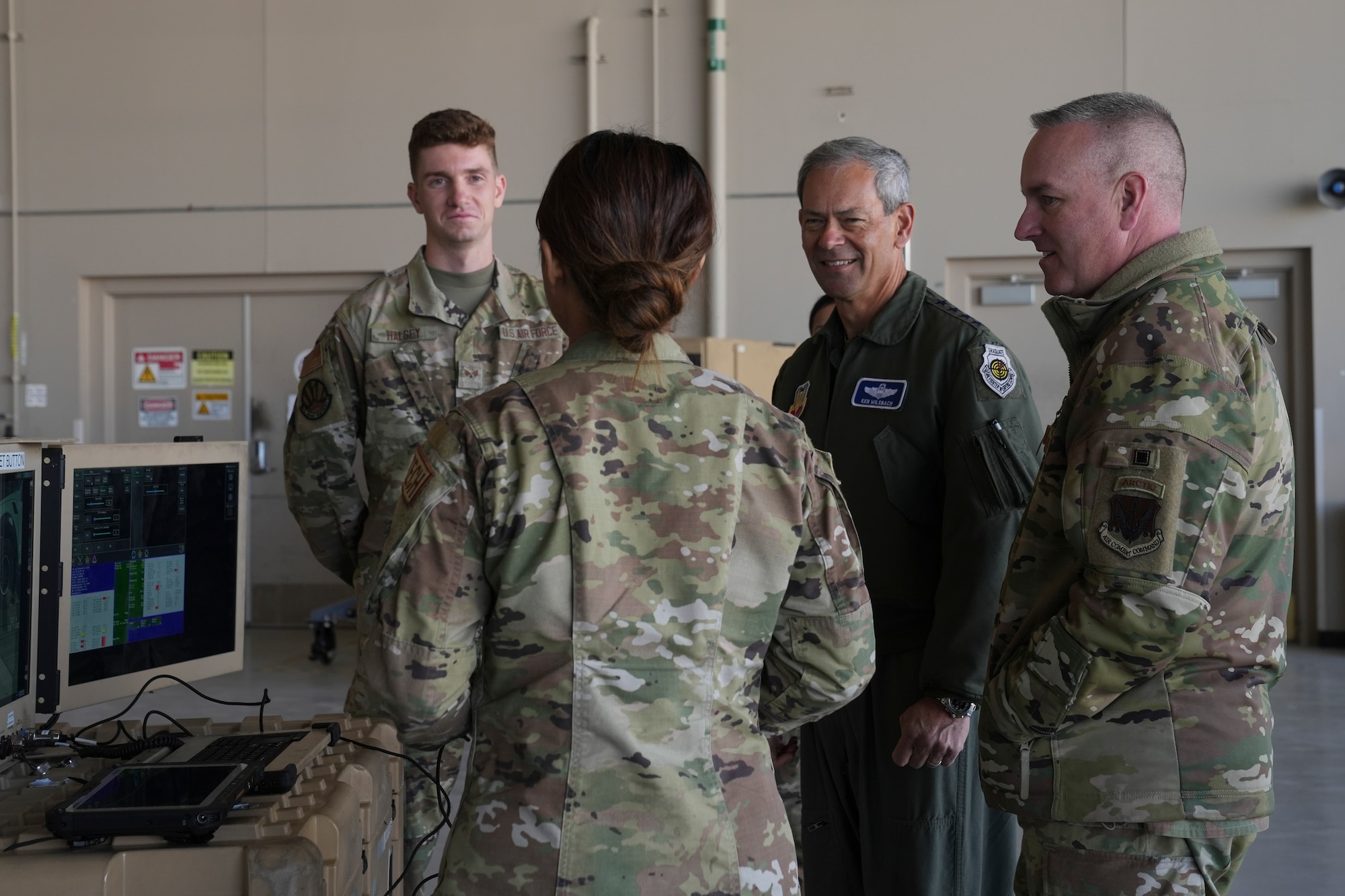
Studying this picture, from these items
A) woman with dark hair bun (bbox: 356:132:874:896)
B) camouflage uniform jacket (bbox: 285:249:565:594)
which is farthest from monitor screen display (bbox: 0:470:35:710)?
camouflage uniform jacket (bbox: 285:249:565:594)

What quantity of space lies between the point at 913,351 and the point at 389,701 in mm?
1127

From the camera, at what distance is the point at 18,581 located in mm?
1360

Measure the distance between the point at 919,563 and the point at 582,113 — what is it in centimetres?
486

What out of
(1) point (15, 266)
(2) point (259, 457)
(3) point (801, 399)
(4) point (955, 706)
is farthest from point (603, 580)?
(1) point (15, 266)

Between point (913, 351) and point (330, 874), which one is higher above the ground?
point (913, 351)

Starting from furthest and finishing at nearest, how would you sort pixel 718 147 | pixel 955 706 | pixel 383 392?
pixel 718 147
pixel 383 392
pixel 955 706

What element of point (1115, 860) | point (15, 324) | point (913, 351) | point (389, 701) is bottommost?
point (1115, 860)

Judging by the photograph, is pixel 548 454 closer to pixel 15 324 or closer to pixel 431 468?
pixel 431 468

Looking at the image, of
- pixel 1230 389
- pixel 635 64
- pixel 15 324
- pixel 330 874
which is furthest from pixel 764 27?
pixel 330 874

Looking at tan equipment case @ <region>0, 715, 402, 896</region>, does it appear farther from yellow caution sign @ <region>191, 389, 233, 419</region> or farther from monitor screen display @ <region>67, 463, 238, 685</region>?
yellow caution sign @ <region>191, 389, 233, 419</region>

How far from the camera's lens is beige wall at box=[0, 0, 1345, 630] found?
230 inches

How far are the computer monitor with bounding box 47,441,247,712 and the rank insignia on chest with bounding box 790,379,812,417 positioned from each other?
3.16 ft

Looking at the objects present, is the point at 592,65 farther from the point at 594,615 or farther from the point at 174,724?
the point at 594,615

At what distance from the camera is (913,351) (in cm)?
189
